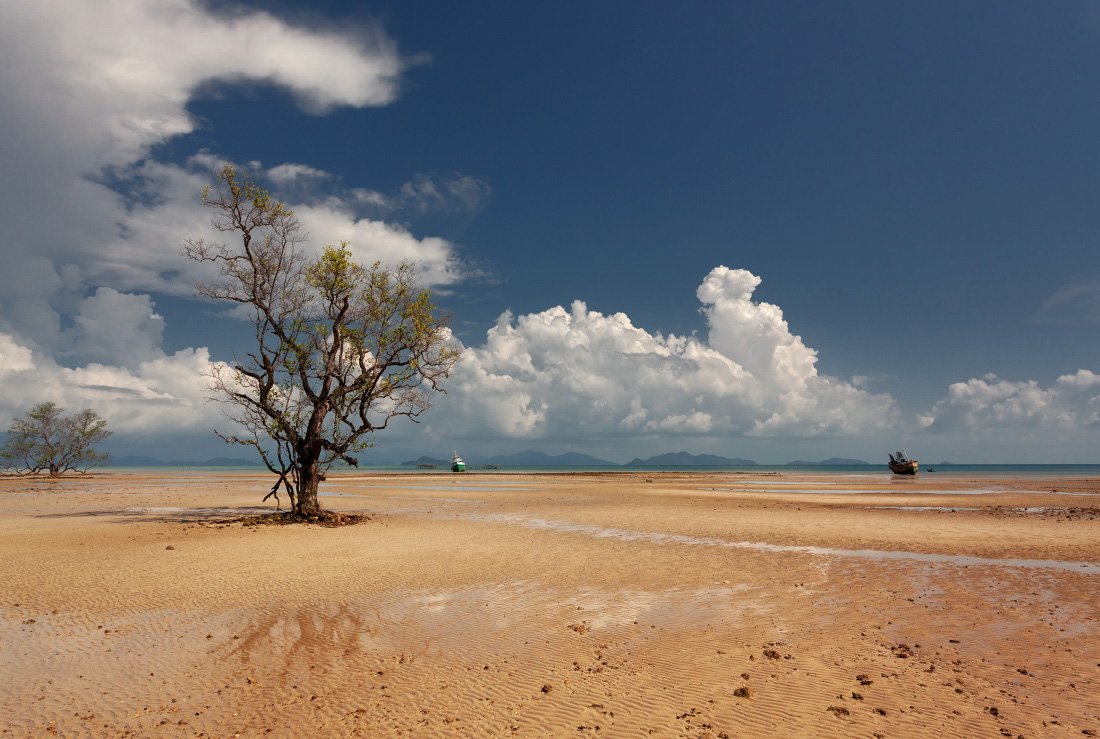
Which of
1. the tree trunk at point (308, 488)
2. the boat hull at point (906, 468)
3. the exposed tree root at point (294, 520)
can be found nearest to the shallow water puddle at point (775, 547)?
the exposed tree root at point (294, 520)

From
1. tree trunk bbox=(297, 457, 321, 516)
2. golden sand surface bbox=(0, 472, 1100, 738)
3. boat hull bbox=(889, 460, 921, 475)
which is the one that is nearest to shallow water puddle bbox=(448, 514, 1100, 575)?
golden sand surface bbox=(0, 472, 1100, 738)

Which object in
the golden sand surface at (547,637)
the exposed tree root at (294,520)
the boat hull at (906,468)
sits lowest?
the boat hull at (906,468)

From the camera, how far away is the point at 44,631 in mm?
9984

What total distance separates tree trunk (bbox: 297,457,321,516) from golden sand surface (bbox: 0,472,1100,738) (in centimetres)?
572

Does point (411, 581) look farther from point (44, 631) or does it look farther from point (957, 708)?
point (957, 708)

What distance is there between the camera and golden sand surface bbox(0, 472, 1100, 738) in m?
6.67

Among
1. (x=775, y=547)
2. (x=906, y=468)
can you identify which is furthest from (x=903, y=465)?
(x=775, y=547)

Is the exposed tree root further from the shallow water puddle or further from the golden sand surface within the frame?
the shallow water puddle

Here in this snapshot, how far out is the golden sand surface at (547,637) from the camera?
6.67 metres

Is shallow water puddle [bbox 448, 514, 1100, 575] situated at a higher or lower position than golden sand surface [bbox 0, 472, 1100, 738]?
lower

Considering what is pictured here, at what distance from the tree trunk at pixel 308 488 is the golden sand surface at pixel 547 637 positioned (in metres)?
5.72

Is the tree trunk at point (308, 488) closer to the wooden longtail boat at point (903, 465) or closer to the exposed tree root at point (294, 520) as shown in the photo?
the exposed tree root at point (294, 520)

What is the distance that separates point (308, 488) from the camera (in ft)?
87.4

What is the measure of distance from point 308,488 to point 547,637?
2076cm
